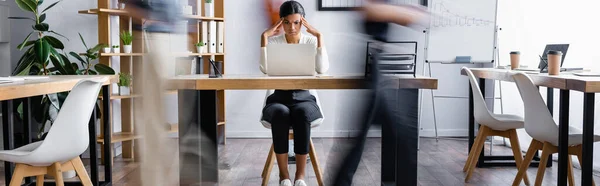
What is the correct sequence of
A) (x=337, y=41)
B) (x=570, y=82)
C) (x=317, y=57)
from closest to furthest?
(x=337, y=41) < (x=317, y=57) < (x=570, y=82)

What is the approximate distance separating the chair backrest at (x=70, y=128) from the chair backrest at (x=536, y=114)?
1643 millimetres

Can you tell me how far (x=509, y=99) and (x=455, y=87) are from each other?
502 mm

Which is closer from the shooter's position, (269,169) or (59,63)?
(269,169)

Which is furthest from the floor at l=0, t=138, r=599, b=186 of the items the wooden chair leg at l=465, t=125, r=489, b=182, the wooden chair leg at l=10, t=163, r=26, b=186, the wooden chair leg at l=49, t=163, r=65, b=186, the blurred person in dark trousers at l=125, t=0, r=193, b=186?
the blurred person in dark trousers at l=125, t=0, r=193, b=186

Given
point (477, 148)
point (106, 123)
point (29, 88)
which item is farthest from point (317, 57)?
point (477, 148)

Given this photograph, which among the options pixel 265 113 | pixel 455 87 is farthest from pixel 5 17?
pixel 455 87

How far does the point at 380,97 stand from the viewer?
71 cm

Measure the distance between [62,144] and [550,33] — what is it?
296cm

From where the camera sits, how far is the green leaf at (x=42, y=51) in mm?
3071

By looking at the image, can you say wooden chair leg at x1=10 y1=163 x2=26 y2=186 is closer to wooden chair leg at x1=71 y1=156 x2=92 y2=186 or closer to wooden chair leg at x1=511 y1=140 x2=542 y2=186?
wooden chair leg at x1=71 y1=156 x2=92 y2=186

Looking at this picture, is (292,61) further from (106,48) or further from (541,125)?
(106,48)

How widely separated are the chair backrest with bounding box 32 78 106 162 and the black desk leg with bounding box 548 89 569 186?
1713mm

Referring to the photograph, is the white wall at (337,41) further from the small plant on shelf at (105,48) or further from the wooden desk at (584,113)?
the small plant on shelf at (105,48)

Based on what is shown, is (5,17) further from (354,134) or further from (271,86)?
(354,134)
